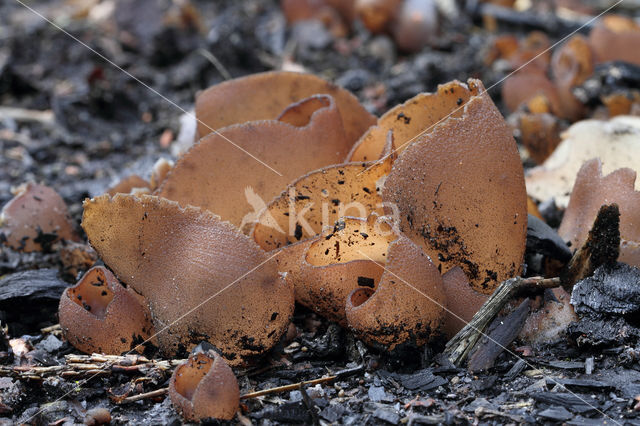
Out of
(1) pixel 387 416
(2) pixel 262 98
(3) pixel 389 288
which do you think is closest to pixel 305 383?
(1) pixel 387 416

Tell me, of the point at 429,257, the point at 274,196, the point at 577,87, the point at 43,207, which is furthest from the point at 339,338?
the point at 577,87

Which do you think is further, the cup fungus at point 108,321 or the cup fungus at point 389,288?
the cup fungus at point 108,321

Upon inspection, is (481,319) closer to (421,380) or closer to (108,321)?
(421,380)

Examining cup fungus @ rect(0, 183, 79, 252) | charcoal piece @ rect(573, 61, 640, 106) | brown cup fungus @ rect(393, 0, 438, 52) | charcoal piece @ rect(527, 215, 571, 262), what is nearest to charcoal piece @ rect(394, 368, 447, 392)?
charcoal piece @ rect(527, 215, 571, 262)

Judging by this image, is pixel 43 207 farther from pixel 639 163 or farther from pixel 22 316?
pixel 639 163

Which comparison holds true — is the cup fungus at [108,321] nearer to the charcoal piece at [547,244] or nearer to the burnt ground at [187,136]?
the burnt ground at [187,136]

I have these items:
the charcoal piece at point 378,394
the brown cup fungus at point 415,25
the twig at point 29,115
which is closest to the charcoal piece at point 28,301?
the charcoal piece at point 378,394
